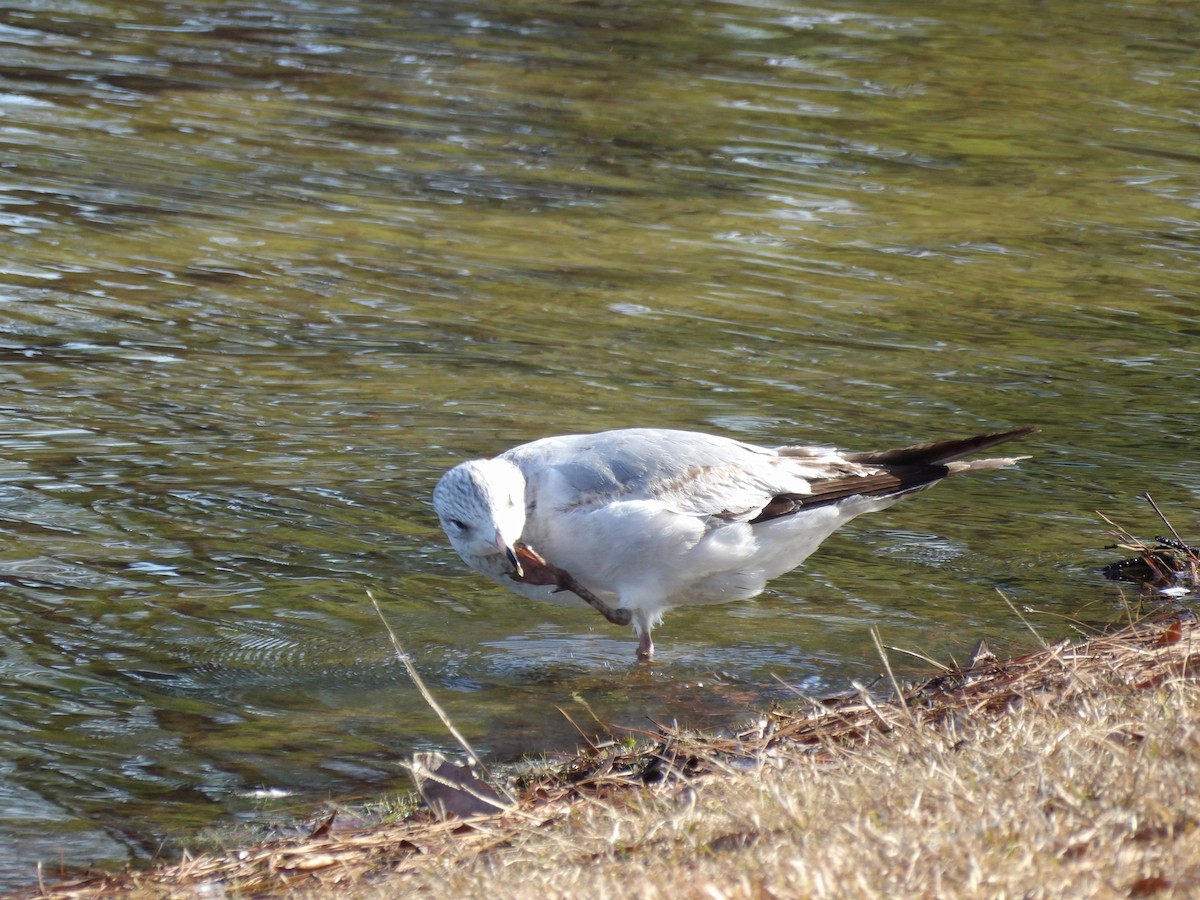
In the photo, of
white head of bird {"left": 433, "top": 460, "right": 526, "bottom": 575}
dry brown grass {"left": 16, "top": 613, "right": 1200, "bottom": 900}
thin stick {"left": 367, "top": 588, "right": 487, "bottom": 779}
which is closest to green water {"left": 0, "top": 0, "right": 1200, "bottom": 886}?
thin stick {"left": 367, "top": 588, "right": 487, "bottom": 779}

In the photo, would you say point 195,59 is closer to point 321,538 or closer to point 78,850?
point 321,538

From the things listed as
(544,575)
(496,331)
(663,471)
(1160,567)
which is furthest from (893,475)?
(496,331)

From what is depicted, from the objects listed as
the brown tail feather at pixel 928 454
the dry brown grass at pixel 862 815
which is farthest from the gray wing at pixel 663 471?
the dry brown grass at pixel 862 815

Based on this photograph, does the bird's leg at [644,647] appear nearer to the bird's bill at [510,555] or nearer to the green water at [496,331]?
the green water at [496,331]

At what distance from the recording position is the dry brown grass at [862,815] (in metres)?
3.29

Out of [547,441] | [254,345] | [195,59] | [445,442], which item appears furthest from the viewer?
[195,59]

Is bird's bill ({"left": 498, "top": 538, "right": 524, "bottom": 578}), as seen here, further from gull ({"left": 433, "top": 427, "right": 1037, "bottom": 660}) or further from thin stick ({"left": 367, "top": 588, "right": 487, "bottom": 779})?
thin stick ({"left": 367, "top": 588, "right": 487, "bottom": 779})

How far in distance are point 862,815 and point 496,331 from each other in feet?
21.4

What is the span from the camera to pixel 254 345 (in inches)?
367

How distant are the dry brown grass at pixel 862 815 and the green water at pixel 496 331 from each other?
73 cm

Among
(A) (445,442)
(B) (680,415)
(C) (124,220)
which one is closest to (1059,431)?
(B) (680,415)

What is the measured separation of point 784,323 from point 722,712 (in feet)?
16.3

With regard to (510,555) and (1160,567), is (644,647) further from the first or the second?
(1160,567)

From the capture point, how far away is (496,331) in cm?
985
